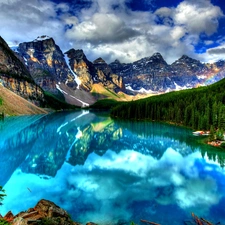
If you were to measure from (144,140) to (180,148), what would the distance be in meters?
14.6

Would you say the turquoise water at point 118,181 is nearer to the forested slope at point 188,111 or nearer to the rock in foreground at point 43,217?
the rock in foreground at point 43,217

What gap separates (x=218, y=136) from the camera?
6538 cm

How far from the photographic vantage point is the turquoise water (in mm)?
23938

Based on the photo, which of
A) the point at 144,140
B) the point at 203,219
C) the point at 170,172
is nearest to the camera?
the point at 203,219

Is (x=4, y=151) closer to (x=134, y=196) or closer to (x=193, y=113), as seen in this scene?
(x=134, y=196)

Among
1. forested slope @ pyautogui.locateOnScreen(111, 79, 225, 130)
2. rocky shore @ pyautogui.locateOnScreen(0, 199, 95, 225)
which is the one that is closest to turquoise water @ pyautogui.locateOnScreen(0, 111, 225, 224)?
rocky shore @ pyautogui.locateOnScreen(0, 199, 95, 225)

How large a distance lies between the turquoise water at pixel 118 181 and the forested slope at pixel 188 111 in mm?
34374

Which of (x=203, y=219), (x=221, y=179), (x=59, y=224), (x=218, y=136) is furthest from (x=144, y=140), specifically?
(x=59, y=224)

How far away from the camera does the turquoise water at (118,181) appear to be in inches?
942

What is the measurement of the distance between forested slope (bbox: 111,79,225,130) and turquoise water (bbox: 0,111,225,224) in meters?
34.4

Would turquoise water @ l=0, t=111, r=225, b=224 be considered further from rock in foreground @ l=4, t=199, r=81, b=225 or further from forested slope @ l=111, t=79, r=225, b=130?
forested slope @ l=111, t=79, r=225, b=130

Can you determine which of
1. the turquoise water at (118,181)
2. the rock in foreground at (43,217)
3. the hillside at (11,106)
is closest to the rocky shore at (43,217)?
the rock in foreground at (43,217)

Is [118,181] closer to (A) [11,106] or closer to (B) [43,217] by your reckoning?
(B) [43,217]

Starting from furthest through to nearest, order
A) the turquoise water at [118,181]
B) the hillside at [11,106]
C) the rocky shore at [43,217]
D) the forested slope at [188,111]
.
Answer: the hillside at [11,106]
the forested slope at [188,111]
the turquoise water at [118,181]
the rocky shore at [43,217]
